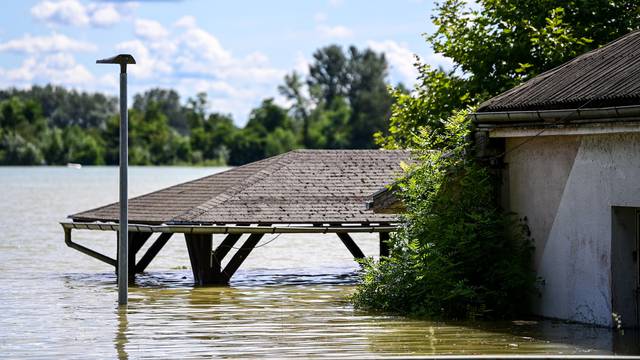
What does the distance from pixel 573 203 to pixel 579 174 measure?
0.42 m

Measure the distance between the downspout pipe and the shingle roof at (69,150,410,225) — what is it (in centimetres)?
597

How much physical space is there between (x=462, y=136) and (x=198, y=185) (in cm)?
922

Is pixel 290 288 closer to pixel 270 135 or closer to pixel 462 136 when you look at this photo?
pixel 462 136

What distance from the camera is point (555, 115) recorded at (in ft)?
59.1

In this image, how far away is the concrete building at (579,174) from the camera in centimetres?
1736

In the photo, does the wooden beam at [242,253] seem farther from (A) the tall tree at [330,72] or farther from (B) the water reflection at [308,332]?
(A) the tall tree at [330,72]

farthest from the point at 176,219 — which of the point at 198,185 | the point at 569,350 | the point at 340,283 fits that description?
the point at 569,350

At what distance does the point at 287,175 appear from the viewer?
2756 cm

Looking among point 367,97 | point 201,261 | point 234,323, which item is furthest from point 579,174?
point 367,97

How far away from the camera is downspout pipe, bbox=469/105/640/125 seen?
16703 millimetres

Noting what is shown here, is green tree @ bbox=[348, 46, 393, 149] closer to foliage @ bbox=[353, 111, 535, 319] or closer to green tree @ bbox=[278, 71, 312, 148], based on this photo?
green tree @ bbox=[278, 71, 312, 148]

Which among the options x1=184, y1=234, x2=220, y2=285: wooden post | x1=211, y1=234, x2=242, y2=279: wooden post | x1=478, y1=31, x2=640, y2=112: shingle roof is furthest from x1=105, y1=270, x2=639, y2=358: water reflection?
x1=478, y1=31, x2=640, y2=112: shingle roof

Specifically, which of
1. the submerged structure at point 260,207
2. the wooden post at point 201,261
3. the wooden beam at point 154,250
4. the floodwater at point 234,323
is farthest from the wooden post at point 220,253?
the wooden beam at point 154,250

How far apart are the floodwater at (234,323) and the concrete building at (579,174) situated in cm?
55
